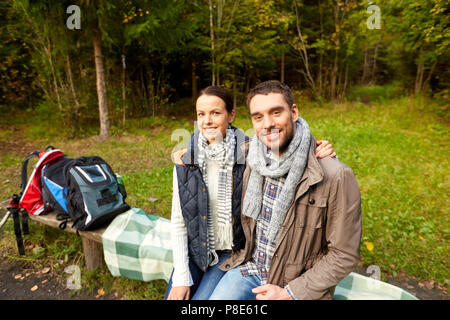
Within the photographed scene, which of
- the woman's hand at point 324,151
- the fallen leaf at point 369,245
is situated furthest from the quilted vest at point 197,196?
the fallen leaf at point 369,245

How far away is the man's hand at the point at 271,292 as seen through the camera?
155 cm

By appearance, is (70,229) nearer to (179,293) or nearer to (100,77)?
(179,293)

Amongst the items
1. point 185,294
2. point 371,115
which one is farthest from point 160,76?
point 185,294

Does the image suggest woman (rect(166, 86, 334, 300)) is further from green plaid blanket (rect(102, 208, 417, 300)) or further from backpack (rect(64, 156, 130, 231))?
backpack (rect(64, 156, 130, 231))

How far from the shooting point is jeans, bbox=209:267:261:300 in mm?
1680

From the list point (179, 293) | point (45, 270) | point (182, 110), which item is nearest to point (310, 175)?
point (179, 293)

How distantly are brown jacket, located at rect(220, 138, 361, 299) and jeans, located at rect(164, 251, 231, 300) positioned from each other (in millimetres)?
429

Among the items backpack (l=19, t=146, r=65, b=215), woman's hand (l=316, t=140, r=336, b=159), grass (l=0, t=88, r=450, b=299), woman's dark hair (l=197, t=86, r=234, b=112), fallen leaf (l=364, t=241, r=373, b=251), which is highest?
woman's dark hair (l=197, t=86, r=234, b=112)

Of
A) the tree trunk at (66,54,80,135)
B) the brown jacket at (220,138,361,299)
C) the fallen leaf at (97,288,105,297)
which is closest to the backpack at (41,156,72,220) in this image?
the fallen leaf at (97,288,105,297)

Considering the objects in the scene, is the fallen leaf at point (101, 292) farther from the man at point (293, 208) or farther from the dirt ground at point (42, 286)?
the man at point (293, 208)

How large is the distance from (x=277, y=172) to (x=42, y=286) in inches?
114

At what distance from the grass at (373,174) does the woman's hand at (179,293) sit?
2.97ft

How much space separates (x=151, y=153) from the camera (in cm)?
692

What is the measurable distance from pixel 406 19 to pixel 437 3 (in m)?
1.78
